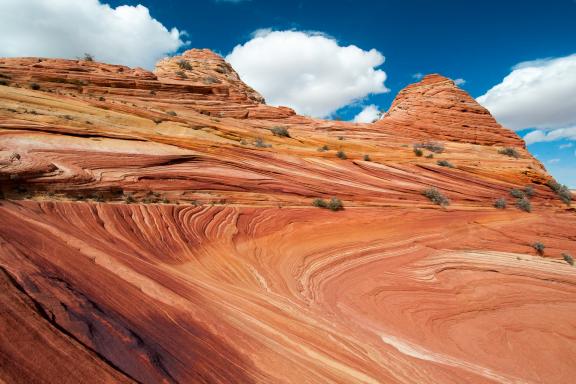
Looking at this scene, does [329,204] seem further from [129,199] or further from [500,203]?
[500,203]

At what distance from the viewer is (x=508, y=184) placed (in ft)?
61.2

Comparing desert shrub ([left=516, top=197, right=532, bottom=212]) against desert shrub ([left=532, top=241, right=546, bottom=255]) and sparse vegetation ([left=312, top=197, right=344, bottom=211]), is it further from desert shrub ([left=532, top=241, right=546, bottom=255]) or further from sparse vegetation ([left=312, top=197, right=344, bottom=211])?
sparse vegetation ([left=312, top=197, right=344, bottom=211])

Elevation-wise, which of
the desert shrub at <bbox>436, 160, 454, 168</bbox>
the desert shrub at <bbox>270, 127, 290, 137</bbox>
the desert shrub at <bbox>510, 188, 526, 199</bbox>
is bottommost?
the desert shrub at <bbox>510, 188, 526, 199</bbox>

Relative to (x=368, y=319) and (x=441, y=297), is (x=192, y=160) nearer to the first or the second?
(x=368, y=319)

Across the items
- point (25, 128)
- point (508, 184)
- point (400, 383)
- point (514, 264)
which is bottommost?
point (400, 383)

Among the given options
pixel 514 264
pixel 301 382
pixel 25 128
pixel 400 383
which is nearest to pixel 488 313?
pixel 514 264

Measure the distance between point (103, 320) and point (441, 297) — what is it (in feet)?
30.3

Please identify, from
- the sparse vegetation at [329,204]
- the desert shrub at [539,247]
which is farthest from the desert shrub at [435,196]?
the sparse vegetation at [329,204]

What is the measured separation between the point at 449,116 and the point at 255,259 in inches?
1240

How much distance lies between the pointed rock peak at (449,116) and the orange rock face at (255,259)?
9.04 meters

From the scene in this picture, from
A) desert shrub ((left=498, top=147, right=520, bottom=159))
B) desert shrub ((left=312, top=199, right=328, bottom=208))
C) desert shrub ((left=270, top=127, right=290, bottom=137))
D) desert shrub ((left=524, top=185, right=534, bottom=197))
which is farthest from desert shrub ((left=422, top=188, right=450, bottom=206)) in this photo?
desert shrub ((left=498, top=147, right=520, bottom=159))

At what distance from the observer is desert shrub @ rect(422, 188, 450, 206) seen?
1593 cm

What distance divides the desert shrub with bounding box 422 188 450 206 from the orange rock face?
0.53 m

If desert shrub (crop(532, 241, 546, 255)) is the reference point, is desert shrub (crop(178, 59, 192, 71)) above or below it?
above
